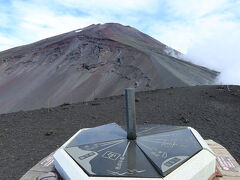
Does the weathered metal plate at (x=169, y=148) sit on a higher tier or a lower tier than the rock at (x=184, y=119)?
higher

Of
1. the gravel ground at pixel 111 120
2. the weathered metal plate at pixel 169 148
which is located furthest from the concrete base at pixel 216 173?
the gravel ground at pixel 111 120

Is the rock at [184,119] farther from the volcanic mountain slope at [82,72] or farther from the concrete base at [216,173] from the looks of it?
the volcanic mountain slope at [82,72]

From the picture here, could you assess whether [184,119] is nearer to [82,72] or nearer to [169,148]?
[169,148]

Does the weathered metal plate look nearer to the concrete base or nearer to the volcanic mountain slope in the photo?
the concrete base

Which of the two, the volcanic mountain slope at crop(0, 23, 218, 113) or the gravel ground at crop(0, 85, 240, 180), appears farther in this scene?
the volcanic mountain slope at crop(0, 23, 218, 113)

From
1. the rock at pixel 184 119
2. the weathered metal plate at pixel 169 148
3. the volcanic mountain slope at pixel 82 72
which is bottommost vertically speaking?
the rock at pixel 184 119

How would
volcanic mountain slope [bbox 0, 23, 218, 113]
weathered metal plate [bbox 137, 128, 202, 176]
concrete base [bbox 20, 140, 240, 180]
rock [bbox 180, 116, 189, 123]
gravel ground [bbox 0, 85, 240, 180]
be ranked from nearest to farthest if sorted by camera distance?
weathered metal plate [bbox 137, 128, 202, 176] → concrete base [bbox 20, 140, 240, 180] → gravel ground [bbox 0, 85, 240, 180] → rock [bbox 180, 116, 189, 123] → volcanic mountain slope [bbox 0, 23, 218, 113]

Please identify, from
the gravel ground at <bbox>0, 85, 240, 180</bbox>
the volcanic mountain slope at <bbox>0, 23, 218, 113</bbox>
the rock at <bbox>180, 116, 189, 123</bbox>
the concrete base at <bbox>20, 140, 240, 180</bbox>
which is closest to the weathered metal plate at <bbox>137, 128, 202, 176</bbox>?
the concrete base at <bbox>20, 140, 240, 180</bbox>
